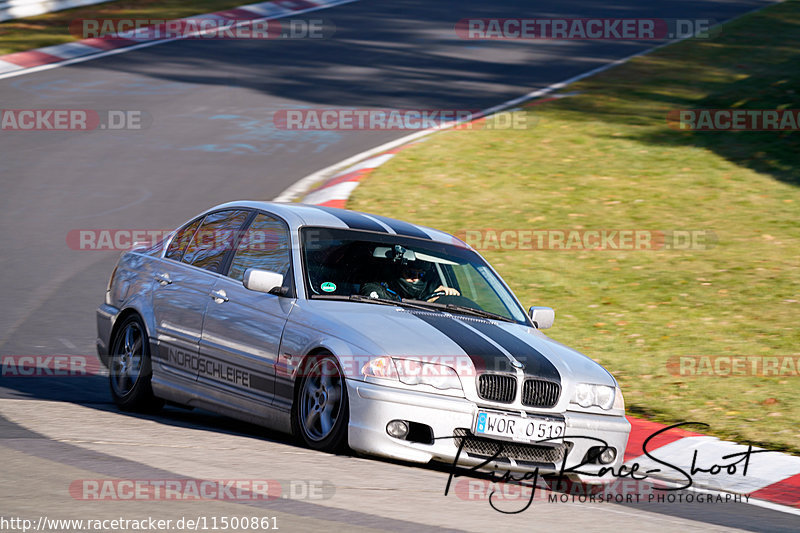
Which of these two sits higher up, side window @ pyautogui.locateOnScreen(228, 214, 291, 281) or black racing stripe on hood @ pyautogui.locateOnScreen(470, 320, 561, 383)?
Result: side window @ pyautogui.locateOnScreen(228, 214, 291, 281)

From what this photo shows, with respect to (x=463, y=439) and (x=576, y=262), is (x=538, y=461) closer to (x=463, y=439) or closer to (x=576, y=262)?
(x=463, y=439)

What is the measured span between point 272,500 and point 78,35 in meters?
21.7

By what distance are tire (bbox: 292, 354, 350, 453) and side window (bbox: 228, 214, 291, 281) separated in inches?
38.2

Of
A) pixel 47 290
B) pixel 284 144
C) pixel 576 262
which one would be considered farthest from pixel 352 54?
pixel 47 290

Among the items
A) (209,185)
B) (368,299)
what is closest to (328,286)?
(368,299)

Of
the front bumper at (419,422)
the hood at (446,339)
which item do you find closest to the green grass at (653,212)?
the hood at (446,339)

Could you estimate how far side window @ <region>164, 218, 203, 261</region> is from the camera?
8994mm

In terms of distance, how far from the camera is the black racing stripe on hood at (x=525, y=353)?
7164 millimetres

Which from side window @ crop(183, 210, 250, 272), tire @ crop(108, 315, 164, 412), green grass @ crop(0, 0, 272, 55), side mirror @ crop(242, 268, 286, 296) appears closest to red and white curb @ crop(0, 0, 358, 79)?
green grass @ crop(0, 0, 272, 55)

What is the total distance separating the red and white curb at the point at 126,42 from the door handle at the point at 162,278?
565 inches

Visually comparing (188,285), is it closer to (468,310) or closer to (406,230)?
(406,230)

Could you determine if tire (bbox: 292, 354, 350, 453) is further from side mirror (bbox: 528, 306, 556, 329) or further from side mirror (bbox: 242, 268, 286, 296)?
side mirror (bbox: 528, 306, 556, 329)

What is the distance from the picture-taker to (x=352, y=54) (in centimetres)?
2555

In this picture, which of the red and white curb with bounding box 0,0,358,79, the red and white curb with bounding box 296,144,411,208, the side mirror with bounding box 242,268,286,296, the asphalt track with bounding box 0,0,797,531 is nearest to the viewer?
the asphalt track with bounding box 0,0,797,531
